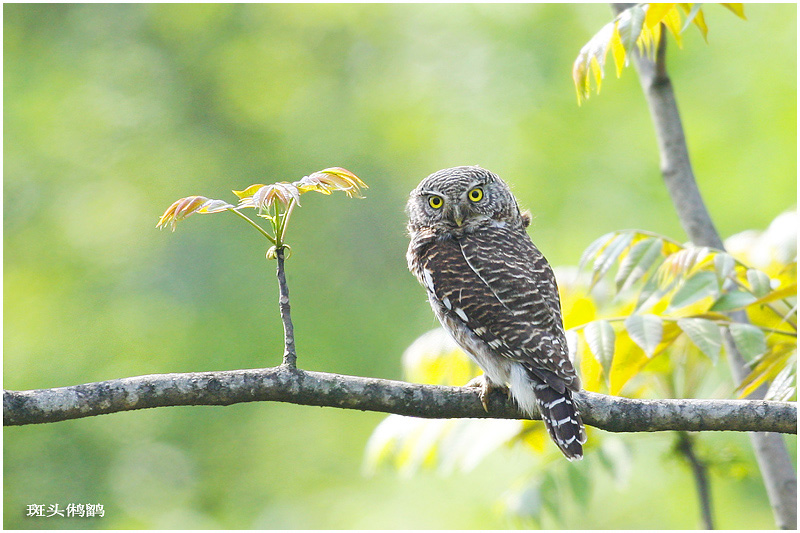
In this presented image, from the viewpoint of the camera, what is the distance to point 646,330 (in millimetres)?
2902

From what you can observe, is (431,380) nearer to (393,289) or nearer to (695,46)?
(393,289)

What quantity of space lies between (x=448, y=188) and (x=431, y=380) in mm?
967

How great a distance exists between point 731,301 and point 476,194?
1.39m

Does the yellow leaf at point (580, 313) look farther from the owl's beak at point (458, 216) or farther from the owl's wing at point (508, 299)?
the owl's beak at point (458, 216)

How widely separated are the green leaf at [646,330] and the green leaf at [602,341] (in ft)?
0.23

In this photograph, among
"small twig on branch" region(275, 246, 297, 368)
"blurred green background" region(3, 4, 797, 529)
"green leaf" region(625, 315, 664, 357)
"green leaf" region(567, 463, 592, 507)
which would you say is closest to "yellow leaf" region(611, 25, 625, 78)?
"green leaf" region(625, 315, 664, 357)

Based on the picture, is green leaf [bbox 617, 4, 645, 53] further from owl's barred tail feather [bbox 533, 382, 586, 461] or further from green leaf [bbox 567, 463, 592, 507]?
green leaf [bbox 567, 463, 592, 507]

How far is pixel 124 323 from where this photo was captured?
11078 mm

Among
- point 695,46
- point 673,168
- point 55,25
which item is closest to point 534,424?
point 673,168

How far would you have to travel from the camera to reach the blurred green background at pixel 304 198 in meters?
10.6

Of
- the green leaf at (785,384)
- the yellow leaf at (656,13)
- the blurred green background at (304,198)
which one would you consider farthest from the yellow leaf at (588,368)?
the blurred green background at (304,198)

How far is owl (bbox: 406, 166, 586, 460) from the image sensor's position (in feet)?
10.1

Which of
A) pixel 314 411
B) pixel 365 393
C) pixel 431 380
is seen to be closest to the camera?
pixel 365 393

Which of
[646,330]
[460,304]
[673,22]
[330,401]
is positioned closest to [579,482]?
[460,304]
